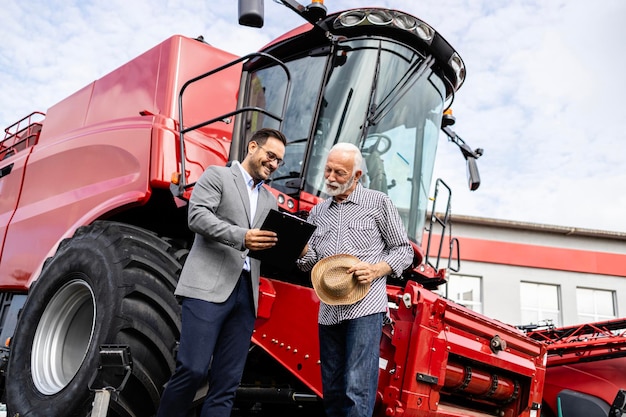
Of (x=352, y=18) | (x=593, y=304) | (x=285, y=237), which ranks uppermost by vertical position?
(x=593, y=304)

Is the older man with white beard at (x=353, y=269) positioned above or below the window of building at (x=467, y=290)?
below

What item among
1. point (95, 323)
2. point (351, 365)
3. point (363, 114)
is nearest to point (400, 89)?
point (363, 114)

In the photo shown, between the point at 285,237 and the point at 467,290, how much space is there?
1547cm

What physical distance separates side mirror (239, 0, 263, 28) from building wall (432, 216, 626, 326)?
14.5 m

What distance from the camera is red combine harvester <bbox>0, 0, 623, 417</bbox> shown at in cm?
335

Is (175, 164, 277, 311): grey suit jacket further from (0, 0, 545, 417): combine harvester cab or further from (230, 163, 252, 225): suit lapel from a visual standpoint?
(0, 0, 545, 417): combine harvester cab

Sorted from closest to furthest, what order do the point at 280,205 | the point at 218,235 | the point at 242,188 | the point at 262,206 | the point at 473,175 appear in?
the point at 218,235
the point at 242,188
the point at 262,206
the point at 280,205
the point at 473,175

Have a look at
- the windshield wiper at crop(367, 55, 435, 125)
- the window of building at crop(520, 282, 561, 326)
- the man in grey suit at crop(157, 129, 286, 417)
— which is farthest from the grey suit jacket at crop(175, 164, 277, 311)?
the window of building at crop(520, 282, 561, 326)

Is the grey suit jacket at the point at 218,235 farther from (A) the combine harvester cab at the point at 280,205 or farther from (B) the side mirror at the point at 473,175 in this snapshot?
(B) the side mirror at the point at 473,175

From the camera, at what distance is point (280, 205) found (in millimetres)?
3613

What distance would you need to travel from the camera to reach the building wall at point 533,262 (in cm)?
1702

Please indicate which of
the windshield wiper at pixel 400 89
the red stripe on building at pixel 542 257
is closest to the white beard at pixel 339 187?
the windshield wiper at pixel 400 89

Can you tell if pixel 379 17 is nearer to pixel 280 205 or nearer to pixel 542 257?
pixel 280 205

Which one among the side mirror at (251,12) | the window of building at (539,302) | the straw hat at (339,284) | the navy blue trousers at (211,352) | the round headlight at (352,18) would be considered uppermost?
the window of building at (539,302)
